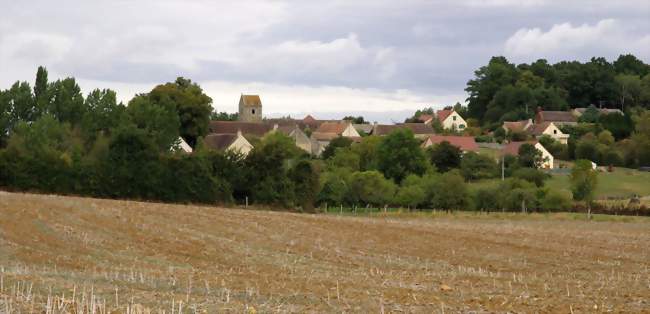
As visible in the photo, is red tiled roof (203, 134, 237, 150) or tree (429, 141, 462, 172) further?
red tiled roof (203, 134, 237, 150)

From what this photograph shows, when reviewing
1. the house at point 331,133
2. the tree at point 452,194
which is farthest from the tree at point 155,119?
the house at point 331,133

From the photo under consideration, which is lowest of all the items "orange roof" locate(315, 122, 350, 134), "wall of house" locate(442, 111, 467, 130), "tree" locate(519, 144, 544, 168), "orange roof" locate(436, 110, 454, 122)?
"tree" locate(519, 144, 544, 168)

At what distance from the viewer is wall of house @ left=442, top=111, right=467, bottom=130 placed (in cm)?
17400

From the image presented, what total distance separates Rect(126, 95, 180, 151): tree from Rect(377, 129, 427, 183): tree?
70.7 ft

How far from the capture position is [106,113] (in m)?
87.7

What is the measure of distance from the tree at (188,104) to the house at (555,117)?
2919 inches

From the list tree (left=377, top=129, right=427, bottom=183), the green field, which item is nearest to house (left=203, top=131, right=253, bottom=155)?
tree (left=377, top=129, right=427, bottom=183)

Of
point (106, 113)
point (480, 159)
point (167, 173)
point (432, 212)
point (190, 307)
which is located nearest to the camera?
point (190, 307)

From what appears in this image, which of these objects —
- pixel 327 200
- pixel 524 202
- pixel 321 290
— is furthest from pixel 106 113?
pixel 321 290

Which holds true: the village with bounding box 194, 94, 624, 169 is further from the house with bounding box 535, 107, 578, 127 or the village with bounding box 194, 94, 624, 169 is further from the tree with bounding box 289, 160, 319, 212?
the tree with bounding box 289, 160, 319, 212

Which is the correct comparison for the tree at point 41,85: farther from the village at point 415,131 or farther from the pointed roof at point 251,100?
the pointed roof at point 251,100

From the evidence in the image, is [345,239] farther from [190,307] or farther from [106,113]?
[106,113]

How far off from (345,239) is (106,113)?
50.7 m

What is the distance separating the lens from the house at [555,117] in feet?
Answer: 524
